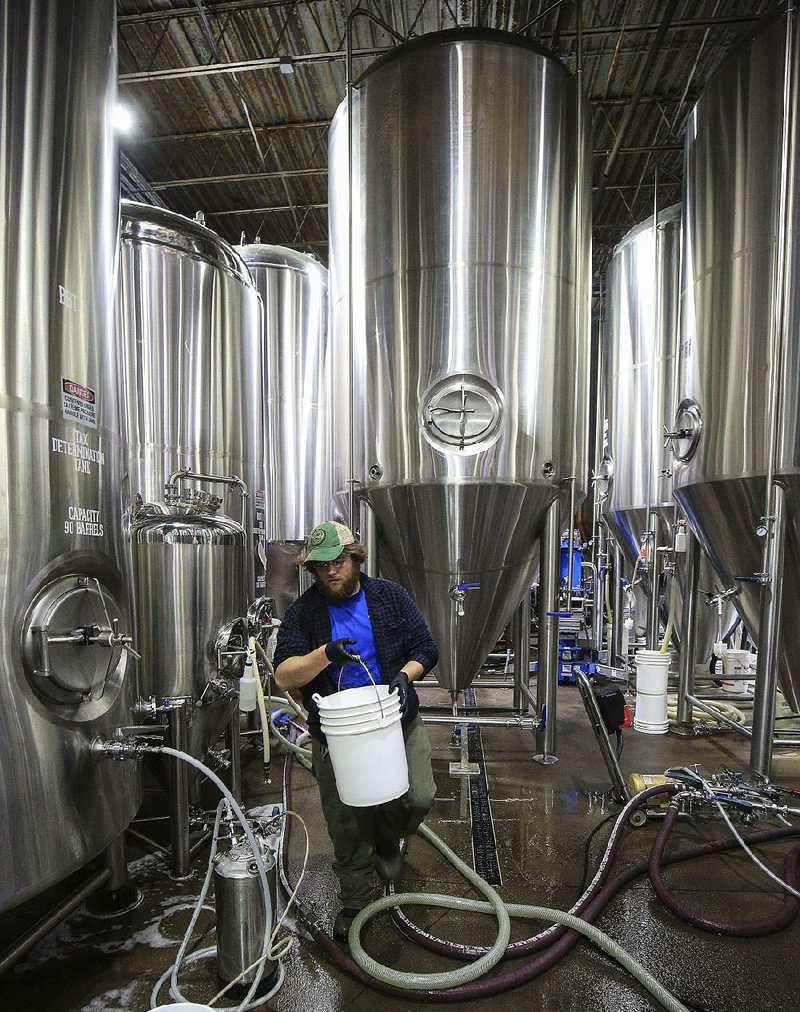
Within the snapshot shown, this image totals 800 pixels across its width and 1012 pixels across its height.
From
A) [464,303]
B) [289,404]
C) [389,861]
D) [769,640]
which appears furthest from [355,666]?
[289,404]

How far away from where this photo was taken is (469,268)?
2.90m

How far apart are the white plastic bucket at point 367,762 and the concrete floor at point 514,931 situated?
1.73ft

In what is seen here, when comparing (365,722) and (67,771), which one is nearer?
(67,771)

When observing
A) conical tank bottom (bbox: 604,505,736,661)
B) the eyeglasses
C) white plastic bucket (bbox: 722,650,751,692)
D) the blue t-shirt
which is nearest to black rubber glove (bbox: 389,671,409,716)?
the blue t-shirt

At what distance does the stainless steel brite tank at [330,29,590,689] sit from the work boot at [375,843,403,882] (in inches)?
49.9

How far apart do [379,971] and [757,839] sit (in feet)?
5.59

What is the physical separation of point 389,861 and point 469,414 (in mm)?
1928

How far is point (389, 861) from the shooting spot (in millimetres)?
2092

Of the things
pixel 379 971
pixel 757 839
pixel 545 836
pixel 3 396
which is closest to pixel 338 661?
pixel 379 971

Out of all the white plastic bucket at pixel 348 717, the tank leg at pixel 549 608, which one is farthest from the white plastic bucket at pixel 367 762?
the tank leg at pixel 549 608

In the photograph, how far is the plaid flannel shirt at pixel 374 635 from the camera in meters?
2.02

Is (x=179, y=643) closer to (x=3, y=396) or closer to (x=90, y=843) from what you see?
(x=90, y=843)

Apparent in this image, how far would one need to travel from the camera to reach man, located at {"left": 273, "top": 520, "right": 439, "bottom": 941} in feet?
6.40

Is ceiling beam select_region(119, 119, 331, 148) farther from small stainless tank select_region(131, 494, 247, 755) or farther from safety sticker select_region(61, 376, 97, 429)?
safety sticker select_region(61, 376, 97, 429)
